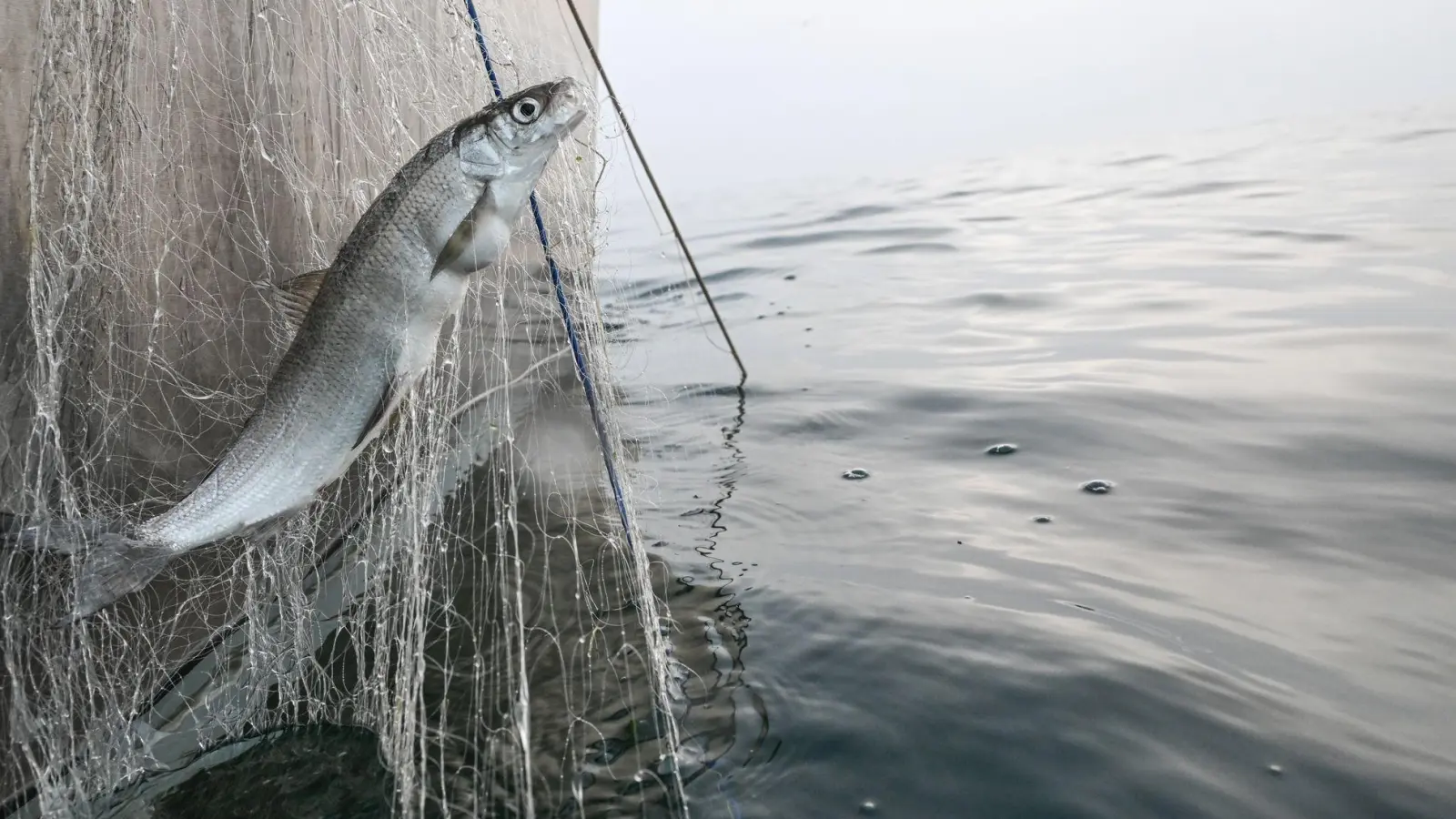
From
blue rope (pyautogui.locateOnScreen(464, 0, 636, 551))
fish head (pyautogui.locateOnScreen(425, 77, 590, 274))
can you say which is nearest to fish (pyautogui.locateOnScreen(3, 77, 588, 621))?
fish head (pyautogui.locateOnScreen(425, 77, 590, 274))

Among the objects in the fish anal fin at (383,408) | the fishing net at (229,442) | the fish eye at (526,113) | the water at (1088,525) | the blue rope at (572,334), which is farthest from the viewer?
the blue rope at (572,334)

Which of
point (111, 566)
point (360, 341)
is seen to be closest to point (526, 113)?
point (360, 341)

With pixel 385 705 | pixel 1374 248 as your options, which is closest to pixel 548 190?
pixel 385 705

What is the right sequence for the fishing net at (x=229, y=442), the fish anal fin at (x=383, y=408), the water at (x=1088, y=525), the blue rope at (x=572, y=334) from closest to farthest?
the fish anal fin at (x=383, y=408) < the fishing net at (x=229, y=442) < the water at (x=1088, y=525) < the blue rope at (x=572, y=334)

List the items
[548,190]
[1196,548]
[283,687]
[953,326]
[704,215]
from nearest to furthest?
1. [283,687]
2. [548,190]
3. [1196,548]
4. [953,326]
5. [704,215]

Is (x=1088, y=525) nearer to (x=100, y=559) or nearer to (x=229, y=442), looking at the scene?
(x=229, y=442)

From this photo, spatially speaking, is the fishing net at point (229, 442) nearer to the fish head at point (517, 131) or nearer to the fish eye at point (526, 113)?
the fish head at point (517, 131)

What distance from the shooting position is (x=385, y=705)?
2.88m

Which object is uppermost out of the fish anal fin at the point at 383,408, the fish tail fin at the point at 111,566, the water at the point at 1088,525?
the fish anal fin at the point at 383,408

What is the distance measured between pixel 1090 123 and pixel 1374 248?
89.3ft

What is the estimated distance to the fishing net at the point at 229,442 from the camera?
8.51 ft

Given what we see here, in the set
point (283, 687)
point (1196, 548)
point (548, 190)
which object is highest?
point (548, 190)

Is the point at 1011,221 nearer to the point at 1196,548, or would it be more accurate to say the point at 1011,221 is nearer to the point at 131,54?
the point at 1196,548

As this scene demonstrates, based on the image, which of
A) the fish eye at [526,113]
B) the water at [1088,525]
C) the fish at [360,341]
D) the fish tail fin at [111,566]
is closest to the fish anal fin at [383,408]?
the fish at [360,341]
